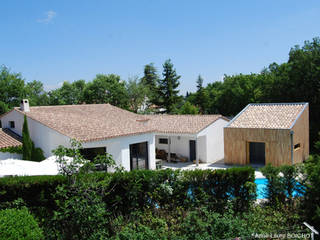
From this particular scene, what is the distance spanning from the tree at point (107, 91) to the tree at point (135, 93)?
74.5 inches

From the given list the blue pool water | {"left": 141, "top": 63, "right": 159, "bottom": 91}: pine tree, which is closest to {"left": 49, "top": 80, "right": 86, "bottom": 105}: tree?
{"left": 141, "top": 63, "right": 159, "bottom": 91}: pine tree

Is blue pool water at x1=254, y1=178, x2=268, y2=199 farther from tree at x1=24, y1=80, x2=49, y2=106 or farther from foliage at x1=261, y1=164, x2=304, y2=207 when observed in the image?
tree at x1=24, y1=80, x2=49, y2=106

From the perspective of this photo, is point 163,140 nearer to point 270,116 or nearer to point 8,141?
point 270,116

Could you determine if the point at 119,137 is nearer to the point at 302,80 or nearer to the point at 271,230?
the point at 271,230

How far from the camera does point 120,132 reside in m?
20.4

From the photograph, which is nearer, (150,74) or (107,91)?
(107,91)

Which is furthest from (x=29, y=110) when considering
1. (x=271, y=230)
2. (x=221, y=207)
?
(x=271, y=230)

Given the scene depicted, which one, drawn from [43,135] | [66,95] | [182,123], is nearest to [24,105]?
[43,135]

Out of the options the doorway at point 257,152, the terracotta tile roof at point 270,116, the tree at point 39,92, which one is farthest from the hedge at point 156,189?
the tree at point 39,92

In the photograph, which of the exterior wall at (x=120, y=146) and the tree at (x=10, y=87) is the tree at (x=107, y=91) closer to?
the tree at (x=10, y=87)

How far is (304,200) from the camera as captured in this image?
377 inches

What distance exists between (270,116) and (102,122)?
13871 mm

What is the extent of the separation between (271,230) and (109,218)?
501cm

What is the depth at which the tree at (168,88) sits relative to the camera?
60250mm
